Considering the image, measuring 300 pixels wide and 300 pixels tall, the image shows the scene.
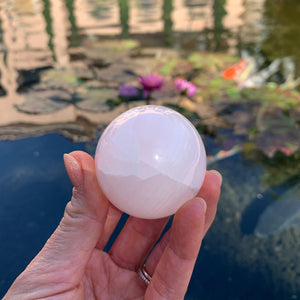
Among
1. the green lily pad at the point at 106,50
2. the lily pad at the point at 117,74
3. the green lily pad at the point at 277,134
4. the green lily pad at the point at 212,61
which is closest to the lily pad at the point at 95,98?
the lily pad at the point at 117,74

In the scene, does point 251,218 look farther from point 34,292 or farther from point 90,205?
point 34,292

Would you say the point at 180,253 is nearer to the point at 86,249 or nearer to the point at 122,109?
the point at 86,249

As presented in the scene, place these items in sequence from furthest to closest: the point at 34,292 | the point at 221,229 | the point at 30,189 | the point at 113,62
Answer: the point at 113,62
the point at 30,189
the point at 221,229
the point at 34,292

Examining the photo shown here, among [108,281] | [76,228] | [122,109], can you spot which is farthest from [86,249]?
[122,109]

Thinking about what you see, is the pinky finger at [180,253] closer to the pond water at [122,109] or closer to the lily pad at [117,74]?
the pond water at [122,109]

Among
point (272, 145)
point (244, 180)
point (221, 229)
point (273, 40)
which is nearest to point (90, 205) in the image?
point (221, 229)

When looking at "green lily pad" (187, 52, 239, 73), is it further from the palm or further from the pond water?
the palm

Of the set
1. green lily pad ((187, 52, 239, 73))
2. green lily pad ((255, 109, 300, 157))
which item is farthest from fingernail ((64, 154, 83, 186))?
green lily pad ((187, 52, 239, 73))
